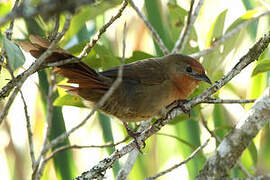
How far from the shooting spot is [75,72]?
2.38 meters

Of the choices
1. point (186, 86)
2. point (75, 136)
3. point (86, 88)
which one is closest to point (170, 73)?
point (186, 86)

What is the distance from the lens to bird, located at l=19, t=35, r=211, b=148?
2.59 m

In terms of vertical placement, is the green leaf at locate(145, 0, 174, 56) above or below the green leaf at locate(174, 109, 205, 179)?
above

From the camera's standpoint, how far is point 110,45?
3.60m

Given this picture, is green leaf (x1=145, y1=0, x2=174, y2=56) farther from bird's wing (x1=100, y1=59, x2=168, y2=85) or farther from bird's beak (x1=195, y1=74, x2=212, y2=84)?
bird's beak (x1=195, y1=74, x2=212, y2=84)

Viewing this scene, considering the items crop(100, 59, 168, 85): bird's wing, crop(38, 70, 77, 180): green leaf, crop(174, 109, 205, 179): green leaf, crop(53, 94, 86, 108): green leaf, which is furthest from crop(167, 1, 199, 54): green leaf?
crop(38, 70, 77, 180): green leaf

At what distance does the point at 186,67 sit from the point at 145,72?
0.30 metres

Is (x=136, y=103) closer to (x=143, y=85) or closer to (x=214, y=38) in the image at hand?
(x=143, y=85)

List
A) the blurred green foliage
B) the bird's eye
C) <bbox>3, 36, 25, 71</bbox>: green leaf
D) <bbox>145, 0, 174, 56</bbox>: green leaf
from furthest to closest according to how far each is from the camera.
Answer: <bbox>145, 0, 174, 56</bbox>: green leaf
the bird's eye
the blurred green foliage
<bbox>3, 36, 25, 71</bbox>: green leaf

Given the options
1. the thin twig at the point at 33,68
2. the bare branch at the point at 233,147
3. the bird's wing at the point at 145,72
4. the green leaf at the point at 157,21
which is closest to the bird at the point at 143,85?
the bird's wing at the point at 145,72

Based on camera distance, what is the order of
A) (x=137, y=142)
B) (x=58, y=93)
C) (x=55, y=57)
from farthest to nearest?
(x=58, y=93), (x=137, y=142), (x=55, y=57)

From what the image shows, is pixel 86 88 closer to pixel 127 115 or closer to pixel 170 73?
pixel 127 115

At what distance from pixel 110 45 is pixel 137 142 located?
55.7 inches

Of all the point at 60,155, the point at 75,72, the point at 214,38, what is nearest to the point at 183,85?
the point at 214,38
